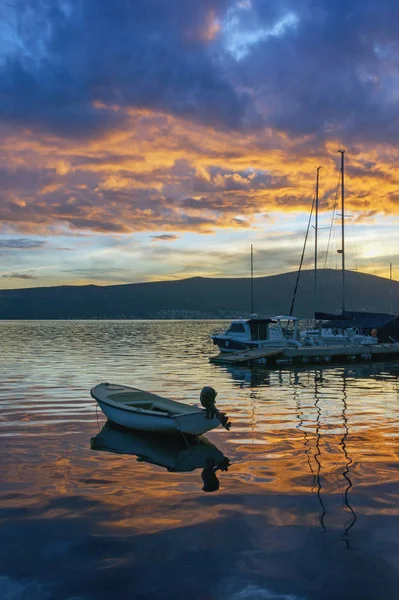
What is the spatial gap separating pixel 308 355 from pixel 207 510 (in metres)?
36.9

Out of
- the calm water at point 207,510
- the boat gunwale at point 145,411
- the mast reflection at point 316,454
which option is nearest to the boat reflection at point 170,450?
the calm water at point 207,510

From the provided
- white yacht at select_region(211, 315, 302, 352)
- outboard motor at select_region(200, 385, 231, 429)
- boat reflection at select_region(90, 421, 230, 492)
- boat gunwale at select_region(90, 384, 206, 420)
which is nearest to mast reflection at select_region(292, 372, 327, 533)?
boat reflection at select_region(90, 421, 230, 492)

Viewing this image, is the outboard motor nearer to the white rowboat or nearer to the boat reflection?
the white rowboat

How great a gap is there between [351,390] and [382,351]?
21.0 meters

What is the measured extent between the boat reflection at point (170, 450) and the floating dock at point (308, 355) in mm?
25858

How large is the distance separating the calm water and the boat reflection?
102mm

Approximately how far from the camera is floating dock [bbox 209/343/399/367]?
4581 centimetres

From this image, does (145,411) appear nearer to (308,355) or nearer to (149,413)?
(149,413)

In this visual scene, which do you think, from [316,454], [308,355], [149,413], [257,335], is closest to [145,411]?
[149,413]

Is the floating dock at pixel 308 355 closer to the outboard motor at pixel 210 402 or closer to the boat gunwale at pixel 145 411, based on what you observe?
the boat gunwale at pixel 145 411

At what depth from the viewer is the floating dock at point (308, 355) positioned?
150ft

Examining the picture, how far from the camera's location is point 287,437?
18281 mm

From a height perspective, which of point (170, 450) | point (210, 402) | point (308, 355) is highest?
point (210, 402)

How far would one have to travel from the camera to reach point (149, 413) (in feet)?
60.0
